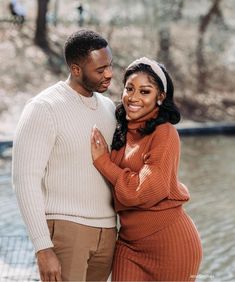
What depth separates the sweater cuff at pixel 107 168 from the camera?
2.44 m

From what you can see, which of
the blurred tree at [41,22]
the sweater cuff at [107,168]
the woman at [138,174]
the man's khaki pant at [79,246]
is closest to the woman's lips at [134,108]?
the woman at [138,174]

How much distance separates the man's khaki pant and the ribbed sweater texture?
0.11 metres

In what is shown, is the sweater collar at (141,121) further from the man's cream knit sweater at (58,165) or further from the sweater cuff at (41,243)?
the sweater cuff at (41,243)

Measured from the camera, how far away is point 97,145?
97.8 inches

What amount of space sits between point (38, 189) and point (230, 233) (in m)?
4.42

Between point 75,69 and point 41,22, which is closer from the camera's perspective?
point 75,69

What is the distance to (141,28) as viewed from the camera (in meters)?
19.4

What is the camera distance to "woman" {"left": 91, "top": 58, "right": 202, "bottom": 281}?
2.47 metres

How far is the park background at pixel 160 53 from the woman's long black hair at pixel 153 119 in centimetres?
639

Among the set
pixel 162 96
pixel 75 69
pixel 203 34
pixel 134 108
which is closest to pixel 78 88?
pixel 75 69

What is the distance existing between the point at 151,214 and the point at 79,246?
31cm

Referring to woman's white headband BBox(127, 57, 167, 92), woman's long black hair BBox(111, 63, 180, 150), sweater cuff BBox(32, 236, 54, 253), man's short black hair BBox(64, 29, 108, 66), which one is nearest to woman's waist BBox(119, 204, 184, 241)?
woman's long black hair BBox(111, 63, 180, 150)

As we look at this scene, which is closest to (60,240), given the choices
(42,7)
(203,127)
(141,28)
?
(203,127)

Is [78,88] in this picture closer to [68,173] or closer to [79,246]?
[68,173]
